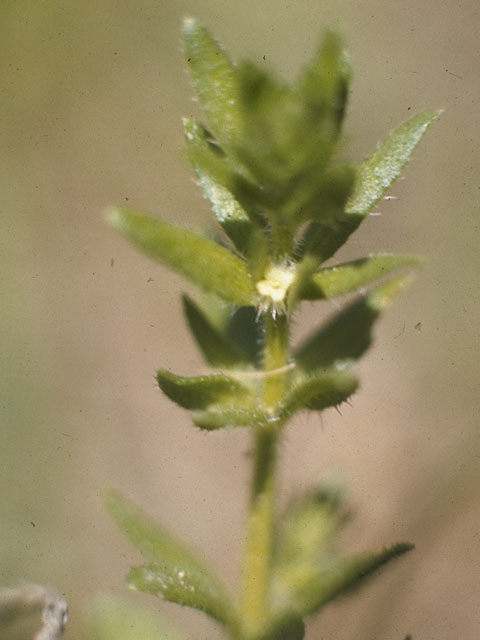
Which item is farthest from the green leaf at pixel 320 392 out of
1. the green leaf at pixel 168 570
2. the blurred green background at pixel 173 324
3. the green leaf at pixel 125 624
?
the blurred green background at pixel 173 324

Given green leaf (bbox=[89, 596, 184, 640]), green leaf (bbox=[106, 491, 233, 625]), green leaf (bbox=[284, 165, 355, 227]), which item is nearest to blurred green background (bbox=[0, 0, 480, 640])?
green leaf (bbox=[89, 596, 184, 640])

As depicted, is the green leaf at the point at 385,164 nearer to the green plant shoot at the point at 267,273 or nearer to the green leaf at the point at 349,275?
the green plant shoot at the point at 267,273

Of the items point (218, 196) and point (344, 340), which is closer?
point (218, 196)

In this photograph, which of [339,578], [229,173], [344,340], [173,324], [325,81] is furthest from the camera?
[173,324]

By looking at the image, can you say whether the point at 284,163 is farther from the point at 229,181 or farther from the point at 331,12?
the point at 331,12

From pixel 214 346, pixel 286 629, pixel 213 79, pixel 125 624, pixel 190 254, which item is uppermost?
pixel 213 79

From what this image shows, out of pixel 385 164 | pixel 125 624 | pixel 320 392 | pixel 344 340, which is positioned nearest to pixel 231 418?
pixel 320 392

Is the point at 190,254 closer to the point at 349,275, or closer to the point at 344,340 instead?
the point at 349,275
